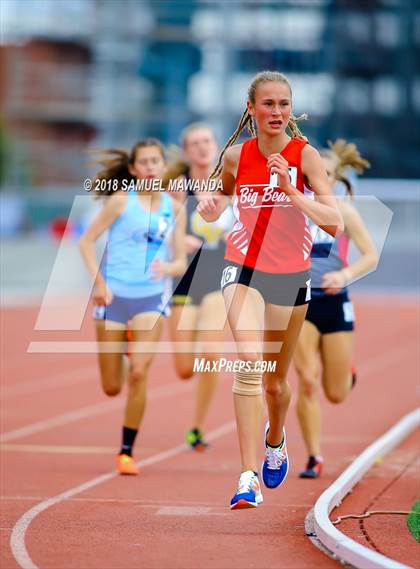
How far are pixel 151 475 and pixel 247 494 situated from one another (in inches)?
120

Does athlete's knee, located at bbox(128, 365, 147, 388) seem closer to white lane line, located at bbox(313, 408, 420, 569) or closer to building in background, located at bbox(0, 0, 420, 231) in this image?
white lane line, located at bbox(313, 408, 420, 569)

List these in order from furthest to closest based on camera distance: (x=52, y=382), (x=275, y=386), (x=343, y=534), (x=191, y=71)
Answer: (x=191, y=71), (x=52, y=382), (x=275, y=386), (x=343, y=534)

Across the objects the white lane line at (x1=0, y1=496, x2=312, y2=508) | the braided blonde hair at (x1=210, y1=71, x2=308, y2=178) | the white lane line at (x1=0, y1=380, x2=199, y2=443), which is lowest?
the white lane line at (x1=0, y1=380, x2=199, y2=443)

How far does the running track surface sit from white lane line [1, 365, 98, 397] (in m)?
0.02

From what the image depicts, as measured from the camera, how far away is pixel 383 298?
30188mm

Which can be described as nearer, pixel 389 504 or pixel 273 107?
pixel 273 107

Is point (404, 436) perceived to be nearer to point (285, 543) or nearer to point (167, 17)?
point (285, 543)

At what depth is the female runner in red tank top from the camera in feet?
23.7

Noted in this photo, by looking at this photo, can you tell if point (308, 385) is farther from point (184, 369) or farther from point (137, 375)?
point (184, 369)

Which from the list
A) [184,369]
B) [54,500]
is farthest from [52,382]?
[54,500]

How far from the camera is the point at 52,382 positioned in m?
17.1

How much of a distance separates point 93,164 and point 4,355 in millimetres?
9362

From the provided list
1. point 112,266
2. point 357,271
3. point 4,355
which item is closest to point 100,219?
point 112,266

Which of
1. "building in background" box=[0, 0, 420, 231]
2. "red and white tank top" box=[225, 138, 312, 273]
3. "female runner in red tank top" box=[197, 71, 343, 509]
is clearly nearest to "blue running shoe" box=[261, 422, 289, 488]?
"female runner in red tank top" box=[197, 71, 343, 509]
